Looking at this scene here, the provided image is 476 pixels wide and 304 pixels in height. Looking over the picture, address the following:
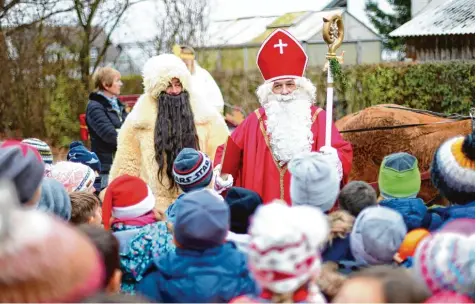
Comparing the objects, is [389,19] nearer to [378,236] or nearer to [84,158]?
[84,158]

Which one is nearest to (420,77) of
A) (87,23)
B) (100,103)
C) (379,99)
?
(379,99)

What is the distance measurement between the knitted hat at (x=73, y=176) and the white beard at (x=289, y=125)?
3.86 ft

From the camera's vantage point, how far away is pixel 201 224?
272 cm

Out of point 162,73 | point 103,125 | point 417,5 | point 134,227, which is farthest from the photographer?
point 417,5

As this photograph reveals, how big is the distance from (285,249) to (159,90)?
11.3 feet

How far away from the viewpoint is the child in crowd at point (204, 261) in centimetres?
272

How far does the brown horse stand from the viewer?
6.24 meters

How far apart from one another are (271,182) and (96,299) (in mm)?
2722

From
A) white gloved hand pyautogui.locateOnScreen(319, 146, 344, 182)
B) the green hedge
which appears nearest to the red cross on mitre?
white gloved hand pyautogui.locateOnScreen(319, 146, 344, 182)

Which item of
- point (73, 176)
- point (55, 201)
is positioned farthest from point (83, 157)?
point (55, 201)

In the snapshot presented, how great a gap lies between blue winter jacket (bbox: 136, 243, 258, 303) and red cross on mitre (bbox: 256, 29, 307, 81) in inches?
85.2

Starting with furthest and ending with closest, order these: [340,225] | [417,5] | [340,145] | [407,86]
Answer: [417,5] < [407,86] < [340,145] < [340,225]

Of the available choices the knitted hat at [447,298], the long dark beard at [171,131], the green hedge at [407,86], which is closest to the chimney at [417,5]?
the green hedge at [407,86]

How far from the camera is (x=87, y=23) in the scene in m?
15.0
